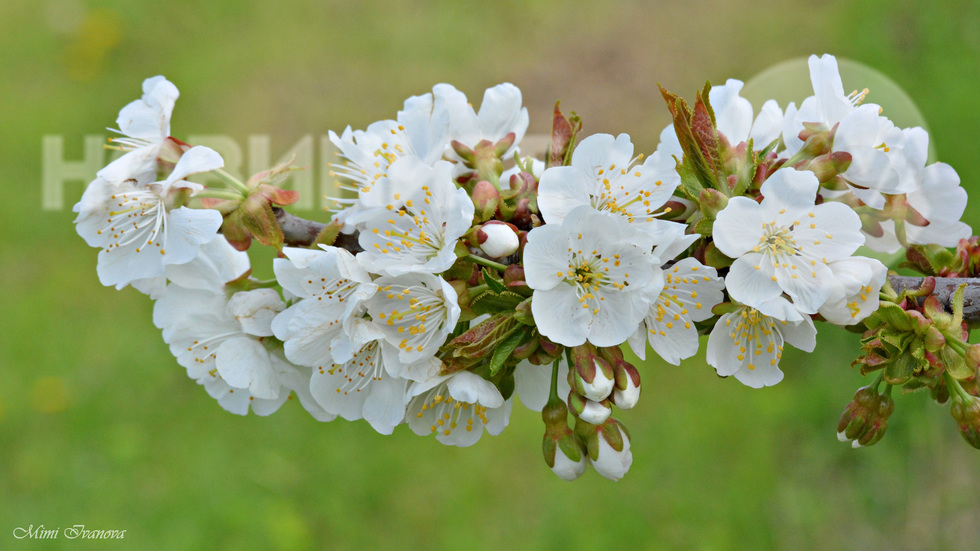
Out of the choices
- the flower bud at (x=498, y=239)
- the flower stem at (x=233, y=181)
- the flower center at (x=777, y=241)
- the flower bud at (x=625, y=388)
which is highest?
the flower center at (x=777, y=241)

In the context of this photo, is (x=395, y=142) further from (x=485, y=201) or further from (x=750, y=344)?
(x=750, y=344)

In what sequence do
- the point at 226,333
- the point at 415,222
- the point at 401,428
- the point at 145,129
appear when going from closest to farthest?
the point at 415,222 → the point at 145,129 → the point at 226,333 → the point at 401,428

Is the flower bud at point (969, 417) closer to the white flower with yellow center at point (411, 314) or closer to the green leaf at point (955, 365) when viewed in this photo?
the green leaf at point (955, 365)

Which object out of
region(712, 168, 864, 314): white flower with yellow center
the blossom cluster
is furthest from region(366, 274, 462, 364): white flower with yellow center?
region(712, 168, 864, 314): white flower with yellow center

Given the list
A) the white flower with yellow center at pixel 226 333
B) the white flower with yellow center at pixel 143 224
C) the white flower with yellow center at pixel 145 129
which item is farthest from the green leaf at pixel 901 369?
the white flower with yellow center at pixel 145 129

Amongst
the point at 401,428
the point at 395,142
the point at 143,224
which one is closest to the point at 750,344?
the point at 395,142
